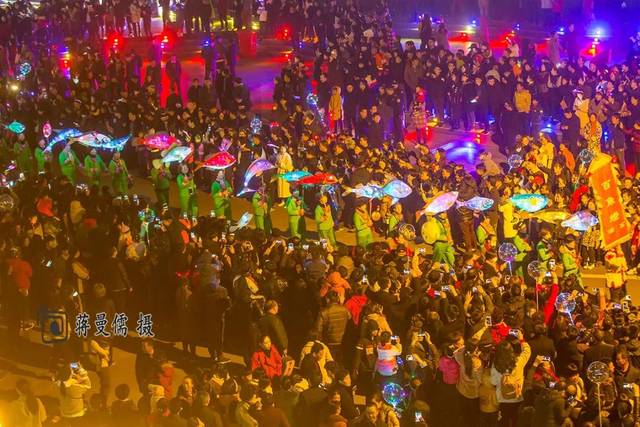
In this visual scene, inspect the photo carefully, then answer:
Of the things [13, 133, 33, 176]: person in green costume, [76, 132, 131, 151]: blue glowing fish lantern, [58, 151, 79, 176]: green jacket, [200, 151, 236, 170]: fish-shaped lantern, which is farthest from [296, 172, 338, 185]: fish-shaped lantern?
[13, 133, 33, 176]: person in green costume

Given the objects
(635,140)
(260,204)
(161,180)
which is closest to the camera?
(260,204)

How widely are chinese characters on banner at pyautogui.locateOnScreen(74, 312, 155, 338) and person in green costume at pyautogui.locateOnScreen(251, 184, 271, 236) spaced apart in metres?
3.67

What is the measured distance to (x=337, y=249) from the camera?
47.1 feet

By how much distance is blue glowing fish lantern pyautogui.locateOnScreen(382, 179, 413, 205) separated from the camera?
1627 cm

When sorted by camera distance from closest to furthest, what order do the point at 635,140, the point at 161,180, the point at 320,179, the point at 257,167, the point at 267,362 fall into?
the point at 267,362 < the point at 320,179 < the point at 161,180 < the point at 257,167 < the point at 635,140

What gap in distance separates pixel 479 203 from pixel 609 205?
211cm

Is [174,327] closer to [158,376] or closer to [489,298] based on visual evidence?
[158,376]

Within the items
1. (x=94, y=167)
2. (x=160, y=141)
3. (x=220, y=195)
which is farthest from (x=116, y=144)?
(x=220, y=195)

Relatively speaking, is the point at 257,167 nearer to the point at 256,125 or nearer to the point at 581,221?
the point at 256,125

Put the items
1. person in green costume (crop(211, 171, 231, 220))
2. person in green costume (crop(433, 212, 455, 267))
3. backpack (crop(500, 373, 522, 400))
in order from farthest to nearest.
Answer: person in green costume (crop(211, 171, 231, 220)), person in green costume (crop(433, 212, 455, 267)), backpack (crop(500, 373, 522, 400))

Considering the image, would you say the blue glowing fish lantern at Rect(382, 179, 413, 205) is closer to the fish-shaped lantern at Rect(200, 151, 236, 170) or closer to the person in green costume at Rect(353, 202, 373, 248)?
the person in green costume at Rect(353, 202, 373, 248)

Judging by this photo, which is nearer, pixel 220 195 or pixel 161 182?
pixel 220 195

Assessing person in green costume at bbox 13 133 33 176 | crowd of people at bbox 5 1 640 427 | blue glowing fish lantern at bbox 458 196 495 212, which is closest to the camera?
crowd of people at bbox 5 1 640 427

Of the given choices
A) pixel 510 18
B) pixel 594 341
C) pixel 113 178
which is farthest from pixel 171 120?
pixel 594 341
